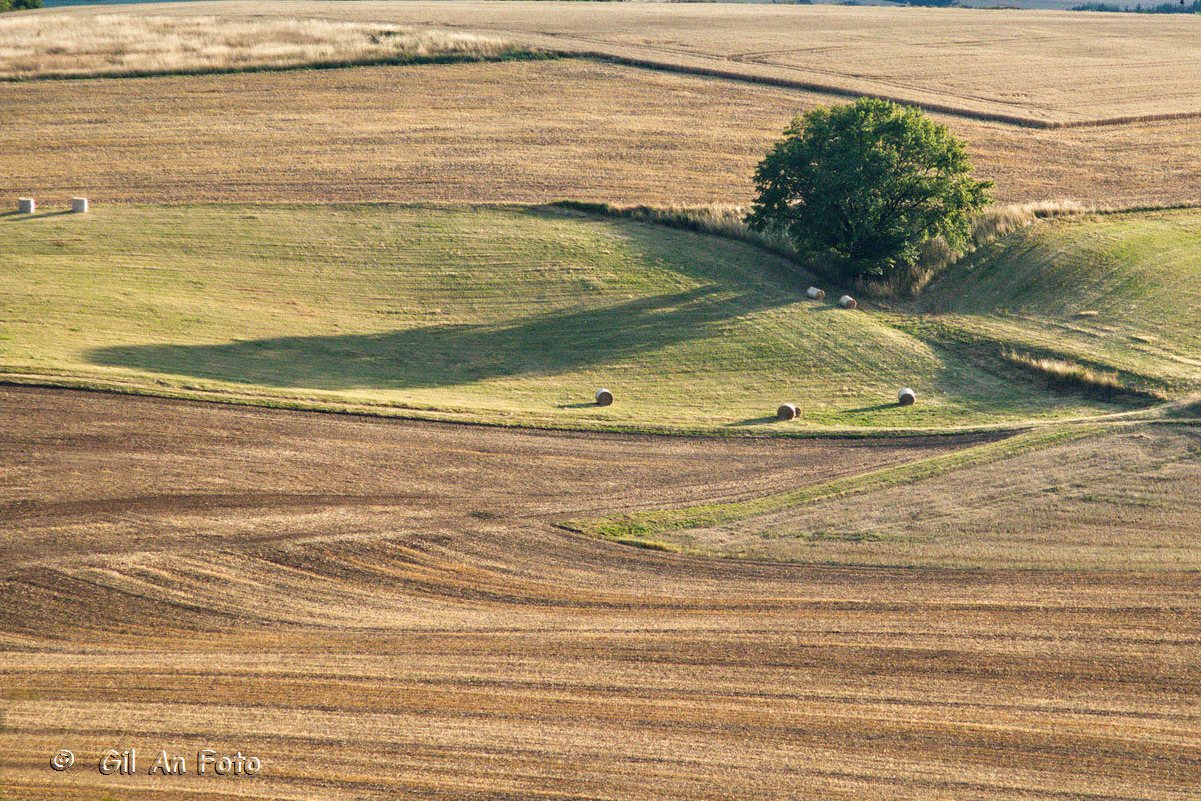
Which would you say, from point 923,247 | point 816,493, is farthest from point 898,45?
point 816,493

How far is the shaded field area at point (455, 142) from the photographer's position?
52.8 meters

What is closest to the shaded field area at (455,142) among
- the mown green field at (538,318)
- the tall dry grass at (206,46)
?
the tall dry grass at (206,46)

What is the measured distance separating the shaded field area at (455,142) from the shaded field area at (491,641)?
24.6 m

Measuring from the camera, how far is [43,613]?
22.4 metres

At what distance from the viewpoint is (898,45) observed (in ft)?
303

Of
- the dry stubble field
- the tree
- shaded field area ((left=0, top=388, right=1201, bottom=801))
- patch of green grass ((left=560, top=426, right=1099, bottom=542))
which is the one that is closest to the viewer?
shaded field area ((left=0, top=388, right=1201, bottom=801))

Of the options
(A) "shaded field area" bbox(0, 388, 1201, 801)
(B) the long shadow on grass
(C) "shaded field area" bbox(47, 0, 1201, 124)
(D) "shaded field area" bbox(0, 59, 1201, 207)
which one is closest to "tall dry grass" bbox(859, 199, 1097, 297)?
(D) "shaded field area" bbox(0, 59, 1201, 207)

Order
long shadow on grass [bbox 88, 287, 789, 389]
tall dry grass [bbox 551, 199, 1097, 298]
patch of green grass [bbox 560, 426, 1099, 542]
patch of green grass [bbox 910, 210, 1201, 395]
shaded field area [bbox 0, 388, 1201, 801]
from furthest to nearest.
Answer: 1. tall dry grass [bbox 551, 199, 1097, 298]
2. patch of green grass [bbox 910, 210, 1201, 395]
3. long shadow on grass [bbox 88, 287, 789, 389]
4. patch of green grass [bbox 560, 426, 1099, 542]
5. shaded field area [bbox 0, 388, 1201, 801]

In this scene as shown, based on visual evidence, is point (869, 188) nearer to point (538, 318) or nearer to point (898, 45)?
point (538, 318)

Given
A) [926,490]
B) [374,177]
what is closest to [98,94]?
[374,177]

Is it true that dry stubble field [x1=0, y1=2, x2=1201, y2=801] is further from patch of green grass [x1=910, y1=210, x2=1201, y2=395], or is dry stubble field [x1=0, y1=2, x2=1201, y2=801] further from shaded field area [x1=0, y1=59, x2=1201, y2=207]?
shaded field area [x1=0, y1=59, x2=1201, y2=207]

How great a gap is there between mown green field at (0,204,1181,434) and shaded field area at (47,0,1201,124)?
84.6 feet

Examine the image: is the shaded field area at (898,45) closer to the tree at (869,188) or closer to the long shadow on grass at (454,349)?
the tree at (869,188)

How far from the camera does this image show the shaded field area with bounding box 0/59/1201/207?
5284 cm
